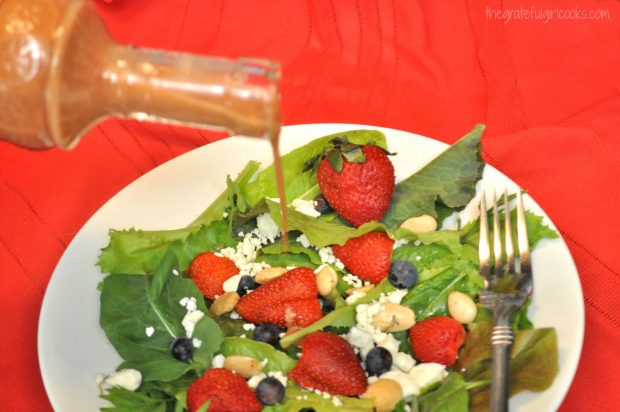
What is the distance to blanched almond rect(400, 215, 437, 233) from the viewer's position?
1470 millimetres

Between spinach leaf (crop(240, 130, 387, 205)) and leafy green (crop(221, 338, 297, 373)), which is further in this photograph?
spinach leaf (crop(240, 130, 387, 205))

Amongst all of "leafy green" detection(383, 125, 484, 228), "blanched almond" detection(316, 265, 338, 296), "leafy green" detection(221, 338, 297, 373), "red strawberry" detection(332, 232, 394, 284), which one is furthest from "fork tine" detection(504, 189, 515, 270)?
"leafy green" detection(221, 338, 297, 373)

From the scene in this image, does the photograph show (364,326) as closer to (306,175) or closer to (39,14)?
(306,175)

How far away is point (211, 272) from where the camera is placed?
148cm

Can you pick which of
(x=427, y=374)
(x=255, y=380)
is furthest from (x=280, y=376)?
(x=427, y=374)

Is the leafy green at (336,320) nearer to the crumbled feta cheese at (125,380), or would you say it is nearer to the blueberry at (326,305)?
the blueberry at (326,305)

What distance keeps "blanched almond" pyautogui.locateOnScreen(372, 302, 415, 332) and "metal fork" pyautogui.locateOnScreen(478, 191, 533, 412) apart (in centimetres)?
14

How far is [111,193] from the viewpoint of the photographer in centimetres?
178

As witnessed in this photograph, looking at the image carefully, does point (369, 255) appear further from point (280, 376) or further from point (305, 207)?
point (280, 376)

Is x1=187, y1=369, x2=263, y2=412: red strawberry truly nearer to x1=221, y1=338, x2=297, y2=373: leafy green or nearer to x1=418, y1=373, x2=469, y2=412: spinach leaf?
x1=221, y1=338, x2=297, y2=373: leafy green

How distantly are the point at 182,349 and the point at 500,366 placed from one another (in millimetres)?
561

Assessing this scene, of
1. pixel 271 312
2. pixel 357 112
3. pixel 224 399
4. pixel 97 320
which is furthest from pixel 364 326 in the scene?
pixel 357 112

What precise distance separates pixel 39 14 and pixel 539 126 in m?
1.31

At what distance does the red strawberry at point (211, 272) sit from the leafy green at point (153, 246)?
45 mm
